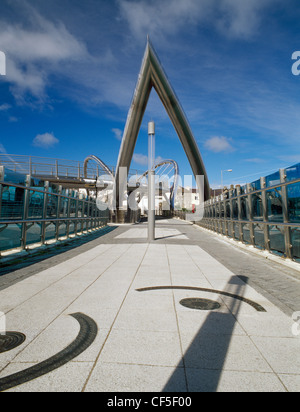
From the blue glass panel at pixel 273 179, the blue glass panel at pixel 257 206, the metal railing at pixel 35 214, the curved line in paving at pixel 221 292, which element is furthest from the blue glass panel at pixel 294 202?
the metal railing at pixel 35 214

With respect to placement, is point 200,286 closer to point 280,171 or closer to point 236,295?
point 236,295

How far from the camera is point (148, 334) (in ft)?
8.46

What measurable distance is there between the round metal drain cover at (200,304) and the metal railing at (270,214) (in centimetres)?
318

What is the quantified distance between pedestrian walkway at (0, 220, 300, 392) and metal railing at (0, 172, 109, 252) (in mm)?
2049

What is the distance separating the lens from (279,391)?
5.78 feet

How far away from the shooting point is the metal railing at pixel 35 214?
645cm

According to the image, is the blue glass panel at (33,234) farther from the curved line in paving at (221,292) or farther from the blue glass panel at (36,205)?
the curved line in paving at (221,292)

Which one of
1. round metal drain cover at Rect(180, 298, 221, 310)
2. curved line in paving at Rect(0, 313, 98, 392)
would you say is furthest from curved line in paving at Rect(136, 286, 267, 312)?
curved line in paving at Rect(0, 313, 98, 392)

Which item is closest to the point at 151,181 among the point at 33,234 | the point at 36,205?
the point at 36,205

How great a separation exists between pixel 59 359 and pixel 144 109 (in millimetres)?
38289

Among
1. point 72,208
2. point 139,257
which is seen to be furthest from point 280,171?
point 72,208

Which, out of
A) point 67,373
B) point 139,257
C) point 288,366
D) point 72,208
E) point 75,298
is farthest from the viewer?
point 72,208

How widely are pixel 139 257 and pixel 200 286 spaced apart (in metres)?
3.21
